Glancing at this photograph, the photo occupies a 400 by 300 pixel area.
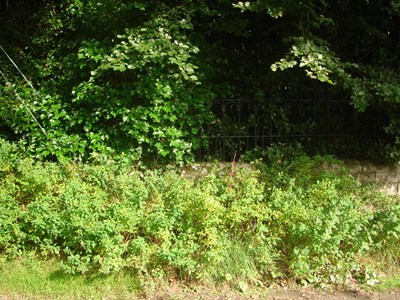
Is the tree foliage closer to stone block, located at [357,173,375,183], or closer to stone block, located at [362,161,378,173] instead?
stone block, located at [362,161,378,173]

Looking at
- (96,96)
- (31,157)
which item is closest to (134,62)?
(96,96)

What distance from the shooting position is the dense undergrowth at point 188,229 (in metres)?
4.37

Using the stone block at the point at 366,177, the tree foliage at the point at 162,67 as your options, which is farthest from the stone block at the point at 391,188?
the tree foliage at the point at 162,67

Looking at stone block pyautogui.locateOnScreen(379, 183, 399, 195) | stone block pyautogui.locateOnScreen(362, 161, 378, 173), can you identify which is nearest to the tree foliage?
stone block pyautogui.locateOnScreen(362, 161, 378, 173)

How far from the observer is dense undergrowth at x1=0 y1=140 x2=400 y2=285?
4.37 metres

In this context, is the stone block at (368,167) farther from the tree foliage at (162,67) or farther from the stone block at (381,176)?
the tree foliage at (162,67)

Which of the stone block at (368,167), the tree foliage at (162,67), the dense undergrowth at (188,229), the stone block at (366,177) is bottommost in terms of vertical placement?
the dense undergrowth at (188,229)

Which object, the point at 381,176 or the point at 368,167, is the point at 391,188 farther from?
the point at 368,167

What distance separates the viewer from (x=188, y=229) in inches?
179

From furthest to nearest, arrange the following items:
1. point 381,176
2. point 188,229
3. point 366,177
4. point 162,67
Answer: point 381,176 < point 366,177 < point 162,67 < point 188,229

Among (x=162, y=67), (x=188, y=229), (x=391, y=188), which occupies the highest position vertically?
(x=162, y=67)

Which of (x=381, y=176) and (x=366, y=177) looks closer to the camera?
(x=366, y=177)

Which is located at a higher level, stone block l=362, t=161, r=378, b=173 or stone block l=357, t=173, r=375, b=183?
stone block l=362, t=161, r=378, b=173

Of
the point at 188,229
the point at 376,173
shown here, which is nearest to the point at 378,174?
the point at 376,173
